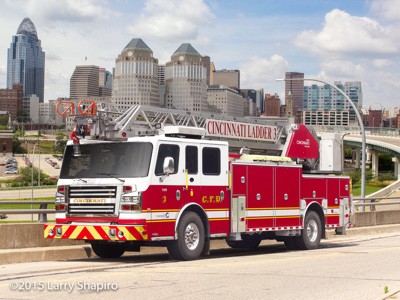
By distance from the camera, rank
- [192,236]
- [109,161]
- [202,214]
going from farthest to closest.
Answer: [202,214] < [192,236] < [109,161]

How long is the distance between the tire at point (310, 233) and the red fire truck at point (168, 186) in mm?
175

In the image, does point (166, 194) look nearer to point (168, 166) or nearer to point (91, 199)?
point (168, 166)

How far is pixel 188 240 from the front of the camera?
13.6 m

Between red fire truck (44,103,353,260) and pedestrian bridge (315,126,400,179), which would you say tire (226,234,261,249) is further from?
pedestrian bridge (315,126,400,179)

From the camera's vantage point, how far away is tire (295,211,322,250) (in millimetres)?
17562

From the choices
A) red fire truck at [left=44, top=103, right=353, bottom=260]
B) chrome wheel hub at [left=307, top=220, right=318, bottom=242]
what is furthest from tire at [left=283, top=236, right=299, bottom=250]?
chrome wheel hub at [left=307, top=220, right=318, bottom=242]

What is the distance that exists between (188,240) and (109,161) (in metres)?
2.38

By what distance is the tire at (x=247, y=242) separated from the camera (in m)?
17.8

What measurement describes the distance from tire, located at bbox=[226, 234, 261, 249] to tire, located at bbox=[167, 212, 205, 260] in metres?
4.06

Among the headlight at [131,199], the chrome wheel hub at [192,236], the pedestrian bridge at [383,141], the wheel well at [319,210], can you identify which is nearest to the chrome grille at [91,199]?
the headlight at [131,199]

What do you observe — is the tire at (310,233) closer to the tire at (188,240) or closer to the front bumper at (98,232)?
the tire at (188,240)

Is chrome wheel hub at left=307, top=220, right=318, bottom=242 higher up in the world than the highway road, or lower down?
higher up

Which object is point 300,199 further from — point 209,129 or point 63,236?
point 63,236

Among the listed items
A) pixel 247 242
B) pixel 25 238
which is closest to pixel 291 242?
pixel 247 242
